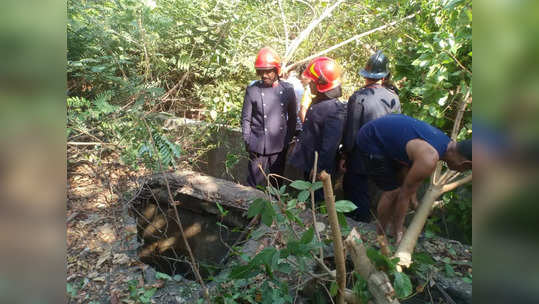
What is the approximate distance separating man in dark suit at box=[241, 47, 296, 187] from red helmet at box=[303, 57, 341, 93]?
612 millimetres

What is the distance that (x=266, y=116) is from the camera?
13.9 feet

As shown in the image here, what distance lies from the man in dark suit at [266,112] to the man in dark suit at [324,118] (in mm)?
Answer: 522

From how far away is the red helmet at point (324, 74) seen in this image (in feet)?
12.0

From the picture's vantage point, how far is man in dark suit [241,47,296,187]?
4.21 meters

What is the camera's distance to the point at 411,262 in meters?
2.18

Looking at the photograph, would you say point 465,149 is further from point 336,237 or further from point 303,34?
point 303,34

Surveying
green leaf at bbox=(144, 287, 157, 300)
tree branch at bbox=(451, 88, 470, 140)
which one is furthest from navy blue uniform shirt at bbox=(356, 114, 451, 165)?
green leaf at bbox=(144, 287, 157, 300)

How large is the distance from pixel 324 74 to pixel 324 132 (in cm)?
61

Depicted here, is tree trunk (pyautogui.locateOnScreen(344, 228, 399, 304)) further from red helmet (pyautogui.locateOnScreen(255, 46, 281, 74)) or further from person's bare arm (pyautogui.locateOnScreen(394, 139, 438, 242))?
red helmet (pyautogui.locateOnScreen(255, 46, 281, 74))

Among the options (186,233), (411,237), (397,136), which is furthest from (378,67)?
(186,233)
